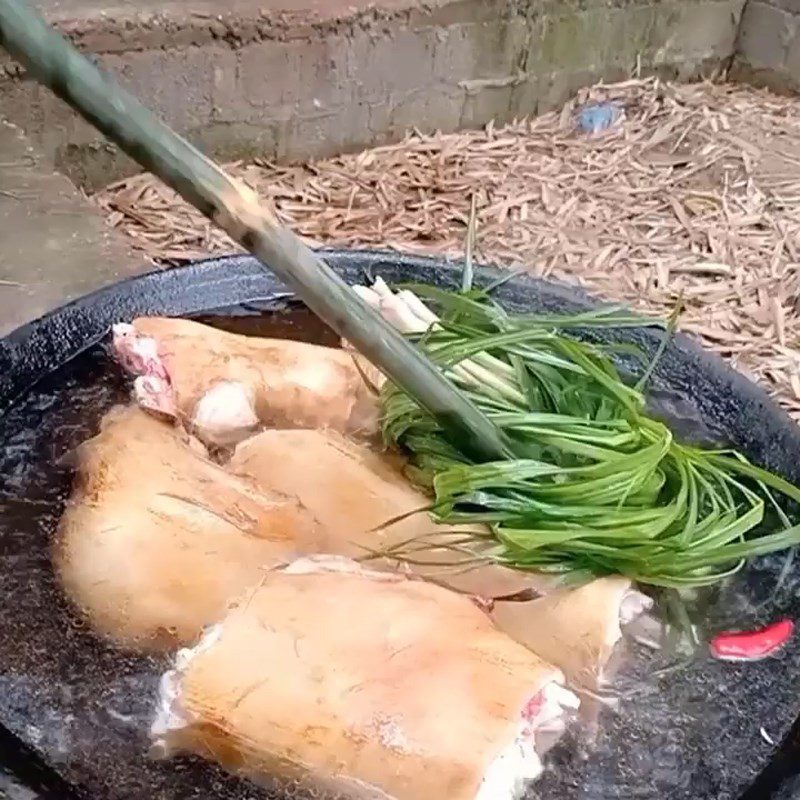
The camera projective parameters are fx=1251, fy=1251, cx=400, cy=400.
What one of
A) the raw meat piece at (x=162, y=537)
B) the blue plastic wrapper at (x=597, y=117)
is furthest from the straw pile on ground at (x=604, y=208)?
the raw meat piece at (x=162, y=537)

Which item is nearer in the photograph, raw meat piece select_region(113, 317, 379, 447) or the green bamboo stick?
the green bamboo stick

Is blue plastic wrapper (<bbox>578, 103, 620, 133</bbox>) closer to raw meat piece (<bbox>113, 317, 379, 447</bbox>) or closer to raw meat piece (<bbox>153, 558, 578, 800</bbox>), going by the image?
raw meat piece (<bbox>113, 317, 379, 447</bbox>)

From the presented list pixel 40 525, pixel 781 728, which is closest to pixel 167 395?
pixel 40 525

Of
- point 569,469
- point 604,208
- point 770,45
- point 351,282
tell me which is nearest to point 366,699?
point 569,469

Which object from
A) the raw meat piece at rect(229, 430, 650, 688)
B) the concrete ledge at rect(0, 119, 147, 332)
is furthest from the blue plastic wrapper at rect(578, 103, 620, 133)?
the raw meat piece at rect(229, 430, 650, 688)

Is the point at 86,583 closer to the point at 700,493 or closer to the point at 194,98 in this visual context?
the point at 700,493

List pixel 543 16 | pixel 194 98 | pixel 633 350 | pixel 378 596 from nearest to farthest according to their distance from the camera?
1. pixel 378 596
2. pixel 633 350
3. pixel 194 98
4. pixel 543 16
